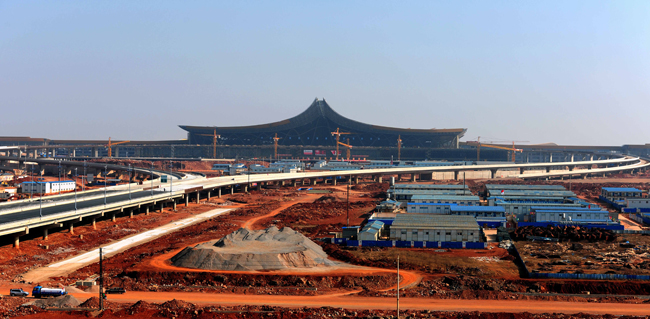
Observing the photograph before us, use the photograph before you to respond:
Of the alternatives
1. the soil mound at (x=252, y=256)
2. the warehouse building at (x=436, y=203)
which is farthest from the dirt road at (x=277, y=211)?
the warehouse building at (x=436, y=203)

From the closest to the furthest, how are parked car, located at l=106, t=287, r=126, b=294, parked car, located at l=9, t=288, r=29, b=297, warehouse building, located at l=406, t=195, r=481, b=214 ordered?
1. parked car, located at l=9, t=288, r=29, b=297
2. parked car, located at l=106, t=287, r=126, b=294
3. warehouse building, located at l=406, t=195, r=481, b=214

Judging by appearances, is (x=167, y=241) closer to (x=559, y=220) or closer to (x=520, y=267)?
(x=520, y=267)

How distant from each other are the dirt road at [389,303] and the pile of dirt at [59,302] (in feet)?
6.34

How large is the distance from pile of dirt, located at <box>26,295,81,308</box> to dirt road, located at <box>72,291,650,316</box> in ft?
6.34

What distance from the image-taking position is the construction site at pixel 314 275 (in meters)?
36.6

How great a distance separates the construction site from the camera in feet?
120

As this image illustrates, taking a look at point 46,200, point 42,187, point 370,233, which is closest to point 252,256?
point 370,233

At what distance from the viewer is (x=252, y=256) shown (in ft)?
157

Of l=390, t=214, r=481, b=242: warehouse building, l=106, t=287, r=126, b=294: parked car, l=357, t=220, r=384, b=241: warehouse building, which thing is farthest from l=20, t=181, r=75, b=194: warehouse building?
l=390, t=214, r=481, b=242: warehouse building

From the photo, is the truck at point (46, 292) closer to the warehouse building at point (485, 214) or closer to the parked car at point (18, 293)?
the parked car at point (18, 293)

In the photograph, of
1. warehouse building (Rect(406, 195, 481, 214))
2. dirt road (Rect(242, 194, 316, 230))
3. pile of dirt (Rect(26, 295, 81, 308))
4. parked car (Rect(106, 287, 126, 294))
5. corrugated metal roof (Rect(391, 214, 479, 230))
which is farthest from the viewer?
warehouse building (Rect(406, 195, 481, 214))

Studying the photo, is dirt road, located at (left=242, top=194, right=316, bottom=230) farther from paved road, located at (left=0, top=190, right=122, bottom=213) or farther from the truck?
the truck

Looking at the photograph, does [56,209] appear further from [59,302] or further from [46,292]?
[59,302]

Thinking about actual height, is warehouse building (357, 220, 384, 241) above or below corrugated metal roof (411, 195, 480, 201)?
below
